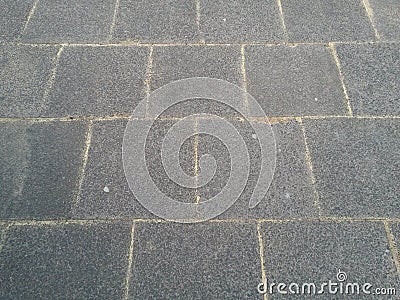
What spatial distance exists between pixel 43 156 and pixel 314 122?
188cm

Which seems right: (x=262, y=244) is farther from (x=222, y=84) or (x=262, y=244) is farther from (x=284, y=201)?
(x=222, y=84)

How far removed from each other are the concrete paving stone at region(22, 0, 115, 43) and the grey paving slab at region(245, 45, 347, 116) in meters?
1.29

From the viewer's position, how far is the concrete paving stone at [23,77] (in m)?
3.04

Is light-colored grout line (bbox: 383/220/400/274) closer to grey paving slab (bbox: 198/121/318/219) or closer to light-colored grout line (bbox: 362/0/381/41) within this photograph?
grey paving slab (bbox: 198/121/318/219)

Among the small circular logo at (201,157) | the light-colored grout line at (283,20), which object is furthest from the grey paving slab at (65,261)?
the light-colored grout line at (283,20)

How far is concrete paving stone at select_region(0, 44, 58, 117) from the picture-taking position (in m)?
3.04

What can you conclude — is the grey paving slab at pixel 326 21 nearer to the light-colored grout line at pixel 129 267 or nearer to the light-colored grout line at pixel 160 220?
the light-colored grout line at pixel 160 220

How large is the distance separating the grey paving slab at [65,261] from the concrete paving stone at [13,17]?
6.09 feet

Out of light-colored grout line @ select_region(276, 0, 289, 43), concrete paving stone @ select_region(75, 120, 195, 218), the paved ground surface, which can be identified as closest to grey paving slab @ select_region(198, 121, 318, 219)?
the paved ground surface

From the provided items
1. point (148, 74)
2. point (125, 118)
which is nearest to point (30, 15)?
point (148, 74)

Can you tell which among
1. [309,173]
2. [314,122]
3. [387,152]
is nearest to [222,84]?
[314,122]

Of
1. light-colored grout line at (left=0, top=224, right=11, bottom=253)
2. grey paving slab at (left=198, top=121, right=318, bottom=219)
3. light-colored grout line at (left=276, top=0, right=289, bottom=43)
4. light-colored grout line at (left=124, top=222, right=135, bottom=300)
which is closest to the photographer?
light-colored grout line at (left=124, top=222, right=135, bottom=300)

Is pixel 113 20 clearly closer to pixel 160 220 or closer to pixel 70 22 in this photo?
pixel 70 22

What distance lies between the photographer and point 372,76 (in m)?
3.21
